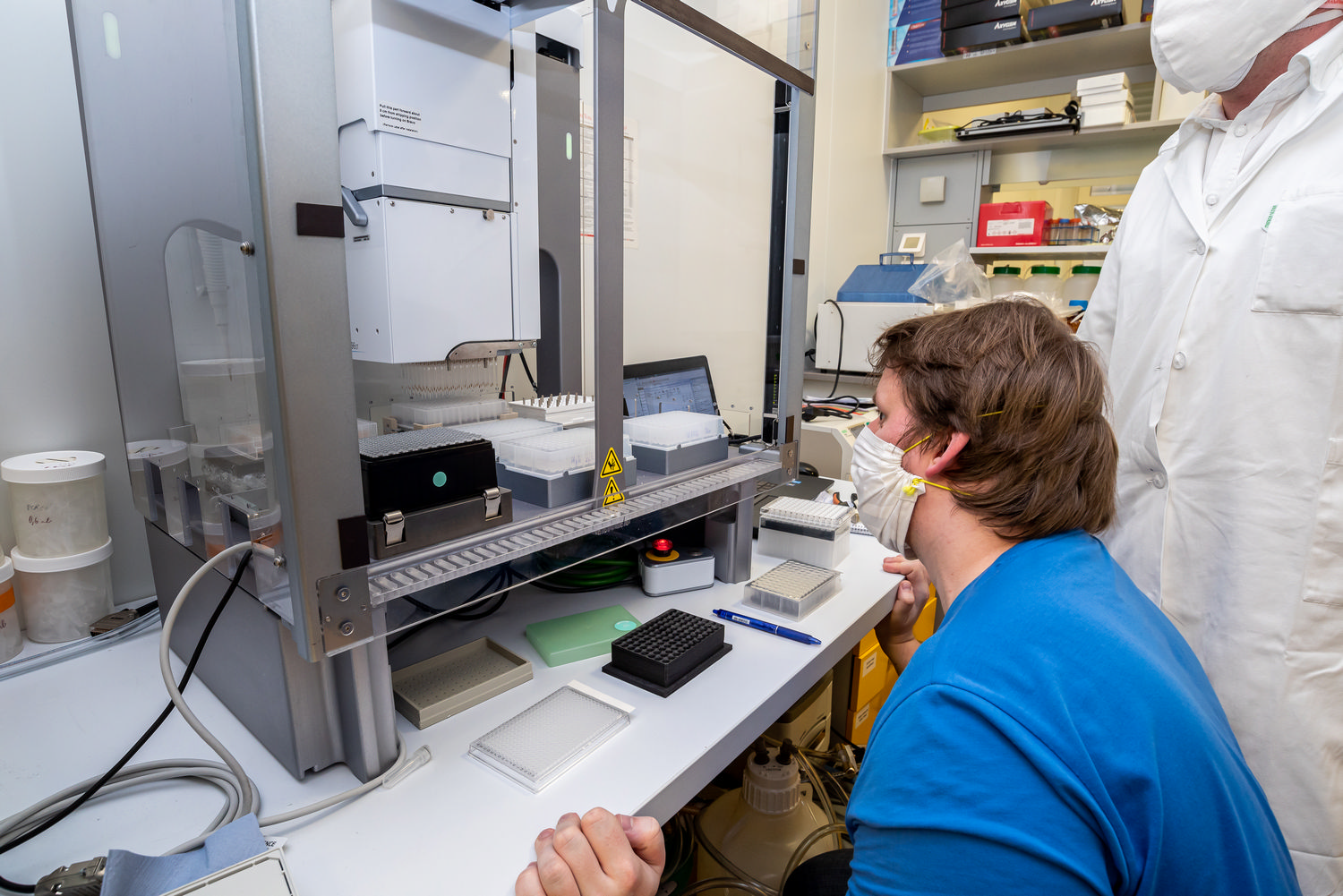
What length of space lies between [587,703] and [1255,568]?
0.98 metres

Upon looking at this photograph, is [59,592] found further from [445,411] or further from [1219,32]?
[1219,32]

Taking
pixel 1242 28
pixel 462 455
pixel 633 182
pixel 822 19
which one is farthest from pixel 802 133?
pixel 822 19

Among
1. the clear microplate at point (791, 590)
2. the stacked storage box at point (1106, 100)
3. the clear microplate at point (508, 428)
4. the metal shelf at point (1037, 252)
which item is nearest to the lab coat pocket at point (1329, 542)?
the clear microplate at point (791, 590)

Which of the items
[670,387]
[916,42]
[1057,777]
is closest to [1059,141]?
[916,42]

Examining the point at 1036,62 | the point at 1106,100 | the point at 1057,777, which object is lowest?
the point at 1057,777

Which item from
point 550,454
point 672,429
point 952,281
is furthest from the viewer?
point 952,281

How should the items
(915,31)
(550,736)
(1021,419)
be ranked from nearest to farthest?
(1021,419) < (550,736) < (915,31)

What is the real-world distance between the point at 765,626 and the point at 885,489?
15.3 inches

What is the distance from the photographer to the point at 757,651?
109 centimetres

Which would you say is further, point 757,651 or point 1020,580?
point 757,651

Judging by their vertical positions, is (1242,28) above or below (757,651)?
above

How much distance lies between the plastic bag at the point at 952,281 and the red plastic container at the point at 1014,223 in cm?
38

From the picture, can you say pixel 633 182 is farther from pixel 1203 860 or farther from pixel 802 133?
pixel 1203 860

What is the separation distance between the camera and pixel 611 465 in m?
1.02
